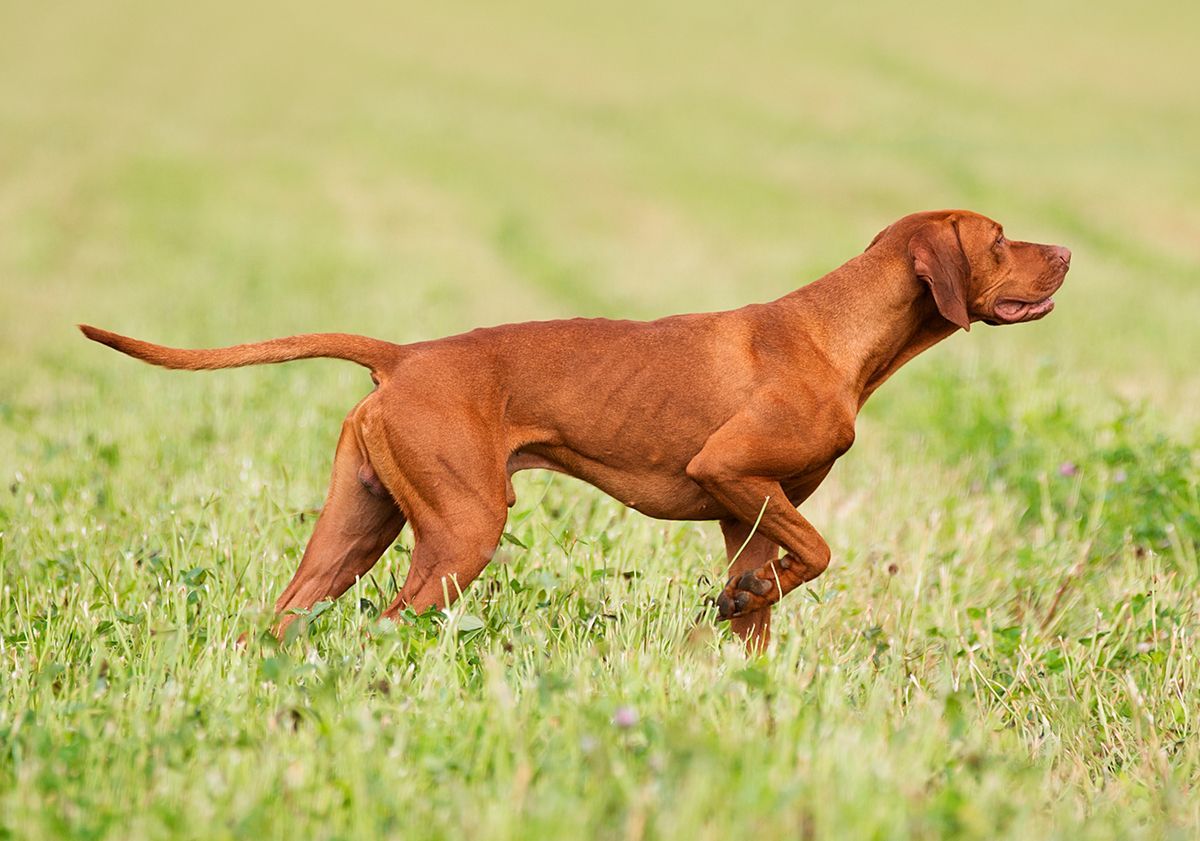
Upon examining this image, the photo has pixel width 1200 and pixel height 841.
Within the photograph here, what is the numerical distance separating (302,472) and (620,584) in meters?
2.30

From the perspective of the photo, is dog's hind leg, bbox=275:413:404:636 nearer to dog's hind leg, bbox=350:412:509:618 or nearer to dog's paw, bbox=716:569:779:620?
dog's hind leg, bbox=350:412:509:618

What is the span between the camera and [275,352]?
4.22 meters

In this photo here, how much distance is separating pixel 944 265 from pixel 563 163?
22694 millimetres

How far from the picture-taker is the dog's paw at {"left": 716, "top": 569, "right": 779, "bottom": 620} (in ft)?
14.5

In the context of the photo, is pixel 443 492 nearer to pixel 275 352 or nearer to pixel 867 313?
pixel 275 352

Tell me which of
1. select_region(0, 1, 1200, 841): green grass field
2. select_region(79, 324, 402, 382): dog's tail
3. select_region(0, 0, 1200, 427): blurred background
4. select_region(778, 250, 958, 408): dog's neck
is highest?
select_region(0, 0, 1200, 427): blurred background

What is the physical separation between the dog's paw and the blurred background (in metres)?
3.87

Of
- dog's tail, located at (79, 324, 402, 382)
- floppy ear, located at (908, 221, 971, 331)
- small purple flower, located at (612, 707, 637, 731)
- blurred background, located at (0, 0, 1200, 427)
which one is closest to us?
small purple flower, located at (612, 707, 637, 731)

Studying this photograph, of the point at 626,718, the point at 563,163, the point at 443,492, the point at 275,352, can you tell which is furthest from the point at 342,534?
the point at 563,163

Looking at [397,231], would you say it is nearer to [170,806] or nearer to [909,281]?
[909,281]

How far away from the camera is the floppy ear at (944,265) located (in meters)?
4.42

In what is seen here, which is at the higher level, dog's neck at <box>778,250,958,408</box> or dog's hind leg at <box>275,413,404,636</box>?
dog's neck at <box>778,250,958,408</box>

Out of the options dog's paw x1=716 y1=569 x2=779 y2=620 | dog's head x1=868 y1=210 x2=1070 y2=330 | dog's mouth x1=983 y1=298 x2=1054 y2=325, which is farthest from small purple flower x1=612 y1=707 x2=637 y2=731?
dog's mouth x1=983 y1=298 x2=1054 y2=325

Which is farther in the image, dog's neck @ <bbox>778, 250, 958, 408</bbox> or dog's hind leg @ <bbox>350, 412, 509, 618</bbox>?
dog's neck @ <bbox>778, 250, 958, 408</bbox>
